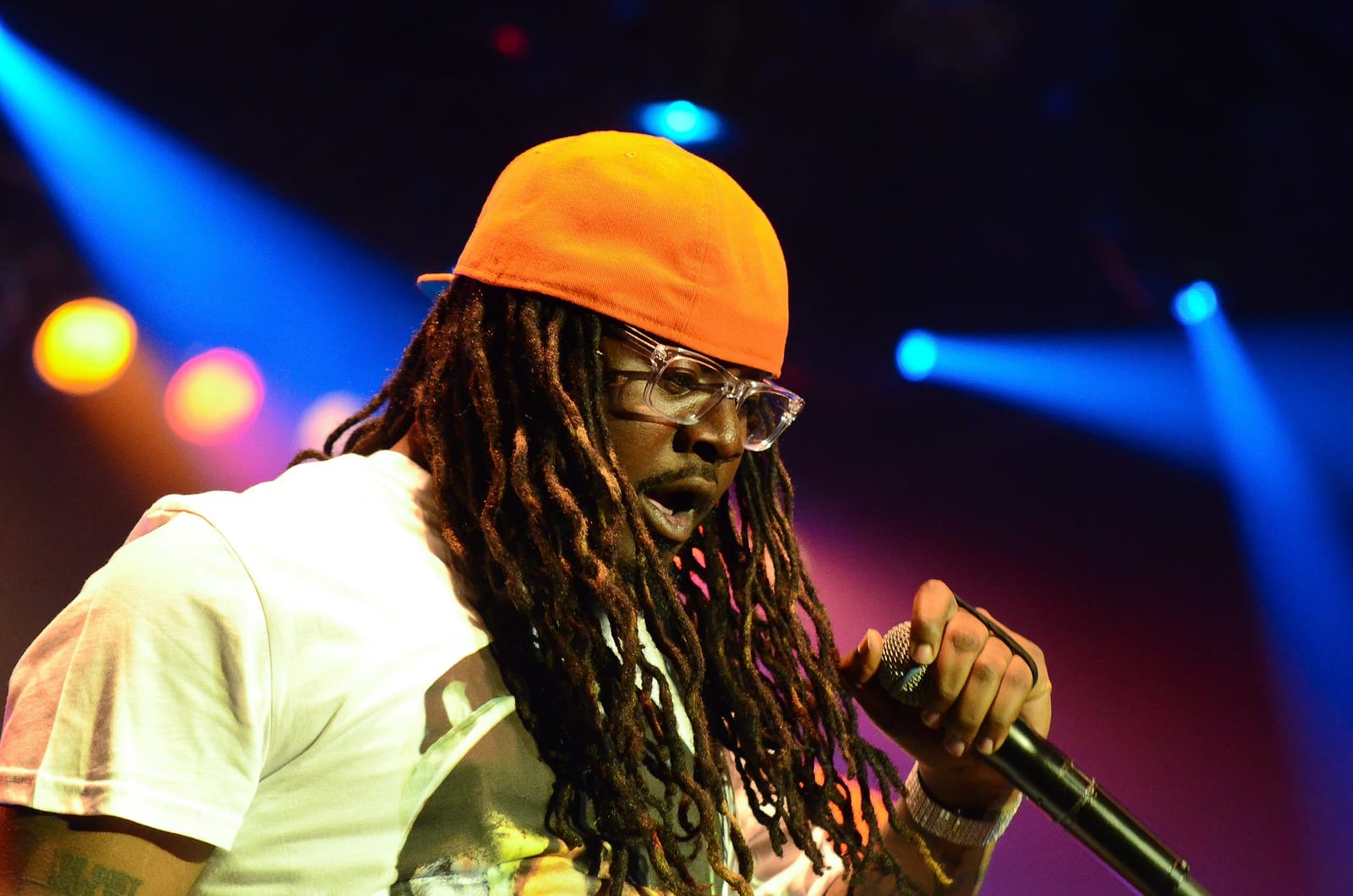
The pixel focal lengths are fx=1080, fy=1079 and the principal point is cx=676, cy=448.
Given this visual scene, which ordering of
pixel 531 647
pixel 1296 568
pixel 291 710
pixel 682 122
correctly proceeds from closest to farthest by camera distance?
pixel 291 710 < pixel 531 647 < pixel 1296 568 < pixel 682 122

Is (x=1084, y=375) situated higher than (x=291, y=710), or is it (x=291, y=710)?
(x=1084, y=375)

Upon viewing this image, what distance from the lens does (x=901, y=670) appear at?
1.56m

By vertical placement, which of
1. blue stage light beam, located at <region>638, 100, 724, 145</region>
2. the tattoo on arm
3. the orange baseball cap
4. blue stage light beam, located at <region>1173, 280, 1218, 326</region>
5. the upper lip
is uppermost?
blue stage light beam, located at <region>1173, 280, 1218, 326</region>

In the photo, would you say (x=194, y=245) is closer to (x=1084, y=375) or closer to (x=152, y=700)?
(x=152, y=700)

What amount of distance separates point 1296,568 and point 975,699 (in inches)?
105

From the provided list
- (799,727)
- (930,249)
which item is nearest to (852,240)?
(930,249)

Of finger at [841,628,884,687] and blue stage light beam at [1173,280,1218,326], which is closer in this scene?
finger at [841,628,884,687]

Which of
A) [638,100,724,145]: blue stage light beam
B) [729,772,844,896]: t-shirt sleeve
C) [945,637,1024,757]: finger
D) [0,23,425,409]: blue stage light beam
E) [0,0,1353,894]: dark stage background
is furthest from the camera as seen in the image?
[638,100,724,145]: blue stage light beam

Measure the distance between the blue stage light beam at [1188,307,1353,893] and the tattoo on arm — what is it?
11.3 ft

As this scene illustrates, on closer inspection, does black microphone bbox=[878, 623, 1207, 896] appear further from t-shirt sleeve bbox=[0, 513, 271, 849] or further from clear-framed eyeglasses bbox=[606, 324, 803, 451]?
t-shirt sleeve bbox=[0, 513, 271, 849]

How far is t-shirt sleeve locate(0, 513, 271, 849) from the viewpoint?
110 cm

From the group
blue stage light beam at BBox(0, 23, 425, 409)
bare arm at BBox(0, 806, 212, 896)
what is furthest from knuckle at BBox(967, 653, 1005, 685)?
blue stage light beam at BBox(0, 23, 425, 409)

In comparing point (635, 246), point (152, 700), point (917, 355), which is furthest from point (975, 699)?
point (917, 355)

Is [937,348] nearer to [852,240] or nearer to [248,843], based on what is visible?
[852,240]
